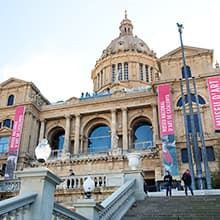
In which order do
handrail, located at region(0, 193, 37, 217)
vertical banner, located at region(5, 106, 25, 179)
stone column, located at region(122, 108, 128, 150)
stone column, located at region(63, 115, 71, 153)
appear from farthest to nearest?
stone column, located at region(63, 115, 71, 153)
stone column, located at region(122, 108, 128, 150)
vertical banner, located at region(5, 106, 25, 179)
handrail, located at region(0, 193, 37, 217)

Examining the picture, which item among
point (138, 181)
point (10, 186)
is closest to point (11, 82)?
point (10, 186)

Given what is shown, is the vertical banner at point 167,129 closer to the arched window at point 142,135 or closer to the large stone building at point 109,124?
the large stone building at point 109,124

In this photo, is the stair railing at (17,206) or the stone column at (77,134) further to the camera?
the stone column at (77,134)

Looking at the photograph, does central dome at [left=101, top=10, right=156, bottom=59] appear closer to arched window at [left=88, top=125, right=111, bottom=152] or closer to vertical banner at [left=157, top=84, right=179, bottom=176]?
arched window at [left=88, top=125, right=111, bottom=152]

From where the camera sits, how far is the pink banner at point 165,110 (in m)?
26.5

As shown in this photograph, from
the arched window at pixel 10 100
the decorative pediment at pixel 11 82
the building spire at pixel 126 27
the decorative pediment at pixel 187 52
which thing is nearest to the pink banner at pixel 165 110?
the decorative pediment at pixel 187 52

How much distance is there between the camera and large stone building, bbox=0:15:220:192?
27062 millimetres

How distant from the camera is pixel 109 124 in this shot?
107 feet

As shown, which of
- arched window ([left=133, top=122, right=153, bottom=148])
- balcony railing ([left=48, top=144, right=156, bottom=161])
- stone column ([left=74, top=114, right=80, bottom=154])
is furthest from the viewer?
stone column ([left=74, top=114, right=80, bottom=154])

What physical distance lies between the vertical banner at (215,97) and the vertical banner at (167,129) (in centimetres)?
369

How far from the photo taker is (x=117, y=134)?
3103 centimetres

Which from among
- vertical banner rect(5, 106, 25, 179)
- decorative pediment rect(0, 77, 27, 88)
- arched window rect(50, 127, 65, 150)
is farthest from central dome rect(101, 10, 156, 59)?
vertical banner rect(5, 106, 25, 179)

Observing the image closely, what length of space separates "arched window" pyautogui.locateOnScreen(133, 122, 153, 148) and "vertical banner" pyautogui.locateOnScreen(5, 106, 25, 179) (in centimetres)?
1228

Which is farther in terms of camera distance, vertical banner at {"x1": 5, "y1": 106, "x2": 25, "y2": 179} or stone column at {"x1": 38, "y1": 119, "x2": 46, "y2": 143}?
stone column at {"x1": 38, "y1": 119, "x2": 46, "y2": 143}
